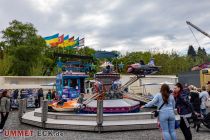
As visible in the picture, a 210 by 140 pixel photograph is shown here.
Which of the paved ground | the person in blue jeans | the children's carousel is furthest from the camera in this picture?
the children's carousel

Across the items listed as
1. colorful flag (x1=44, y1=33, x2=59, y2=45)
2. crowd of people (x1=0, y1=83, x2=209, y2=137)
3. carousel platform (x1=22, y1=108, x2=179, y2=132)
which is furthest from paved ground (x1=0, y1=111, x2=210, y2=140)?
colorful flag (x1=44, y1=33, x2=59, y2=45)

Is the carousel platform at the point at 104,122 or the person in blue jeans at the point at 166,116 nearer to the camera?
the person in blue jeans at the point at 166,116

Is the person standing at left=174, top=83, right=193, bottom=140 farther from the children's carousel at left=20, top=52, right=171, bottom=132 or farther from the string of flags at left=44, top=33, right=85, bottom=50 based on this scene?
the string of flags at left=44, top=33, right=85, bottom=50

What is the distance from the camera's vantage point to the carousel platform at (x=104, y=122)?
1198 centimetres

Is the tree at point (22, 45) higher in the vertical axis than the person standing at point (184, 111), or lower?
higher

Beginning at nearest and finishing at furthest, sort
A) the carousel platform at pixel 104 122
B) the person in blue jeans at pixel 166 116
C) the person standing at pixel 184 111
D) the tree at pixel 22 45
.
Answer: the person in blue jeans at pixel 166 116, the person standing at pixel 184 111, the carousel platform at pixel 104 122, the tree at pixel 22 45

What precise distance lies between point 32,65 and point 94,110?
42.2 meters

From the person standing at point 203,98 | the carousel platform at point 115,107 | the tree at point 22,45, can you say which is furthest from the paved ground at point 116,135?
the tree at point 22,45

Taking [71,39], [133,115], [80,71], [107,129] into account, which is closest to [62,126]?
[107,129]

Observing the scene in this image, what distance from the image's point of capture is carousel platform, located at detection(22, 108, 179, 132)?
39.3 feet

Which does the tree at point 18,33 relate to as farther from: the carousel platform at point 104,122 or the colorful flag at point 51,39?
the carousel platform at point 104,122

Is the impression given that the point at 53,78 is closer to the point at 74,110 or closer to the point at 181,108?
the point at 74,110

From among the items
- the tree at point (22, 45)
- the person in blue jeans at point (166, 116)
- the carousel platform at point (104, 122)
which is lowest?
the carousel platform at point (104, 122)

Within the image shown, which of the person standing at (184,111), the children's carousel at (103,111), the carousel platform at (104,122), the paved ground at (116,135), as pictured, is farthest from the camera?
the children's carousel at (103,111)
